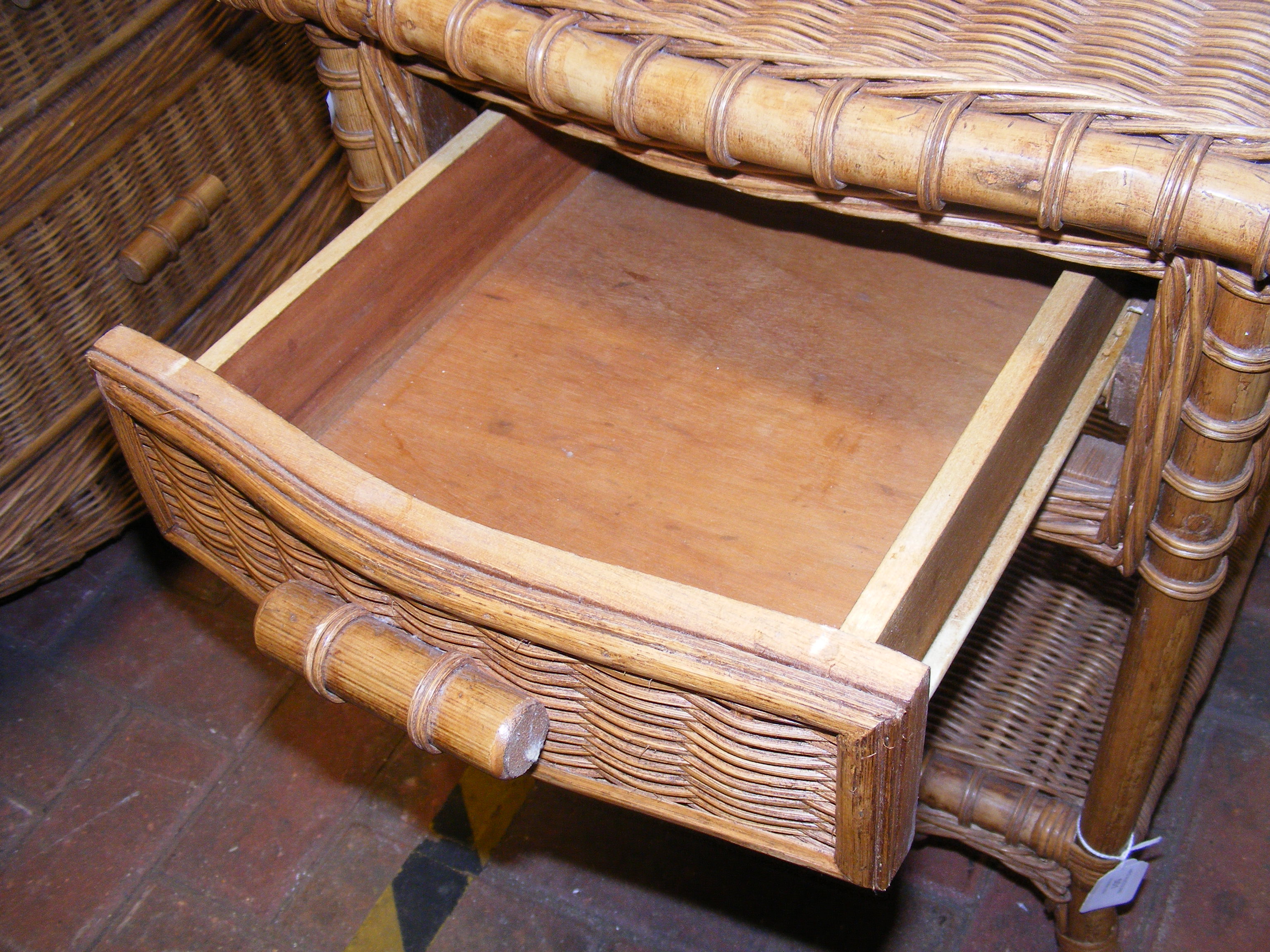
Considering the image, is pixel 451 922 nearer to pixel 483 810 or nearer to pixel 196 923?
pixel 483 810

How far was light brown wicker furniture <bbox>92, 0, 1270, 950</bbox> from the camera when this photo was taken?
530mm

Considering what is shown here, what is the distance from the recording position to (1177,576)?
0.72 meters

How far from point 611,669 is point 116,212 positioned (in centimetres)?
83

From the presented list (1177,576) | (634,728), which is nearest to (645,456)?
(634,728)

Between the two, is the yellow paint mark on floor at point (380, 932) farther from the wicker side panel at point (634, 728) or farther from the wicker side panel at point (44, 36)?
the wicker side panel at point (44, 36)

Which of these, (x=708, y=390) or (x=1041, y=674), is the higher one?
(x=708, y=390)

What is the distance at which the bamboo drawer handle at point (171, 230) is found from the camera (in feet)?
3.72

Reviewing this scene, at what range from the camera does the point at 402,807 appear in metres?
1.17

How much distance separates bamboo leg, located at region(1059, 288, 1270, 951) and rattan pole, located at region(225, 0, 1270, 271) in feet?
0.22

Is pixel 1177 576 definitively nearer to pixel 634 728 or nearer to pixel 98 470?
pixel 634 728

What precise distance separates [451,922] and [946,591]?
67cm

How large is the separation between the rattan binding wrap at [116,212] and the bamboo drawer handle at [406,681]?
629 millimetres

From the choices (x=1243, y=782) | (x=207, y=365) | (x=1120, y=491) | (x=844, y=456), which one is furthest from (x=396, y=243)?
(x=1243, y=782)

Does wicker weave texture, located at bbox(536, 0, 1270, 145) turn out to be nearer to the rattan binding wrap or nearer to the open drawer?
the open drawer
